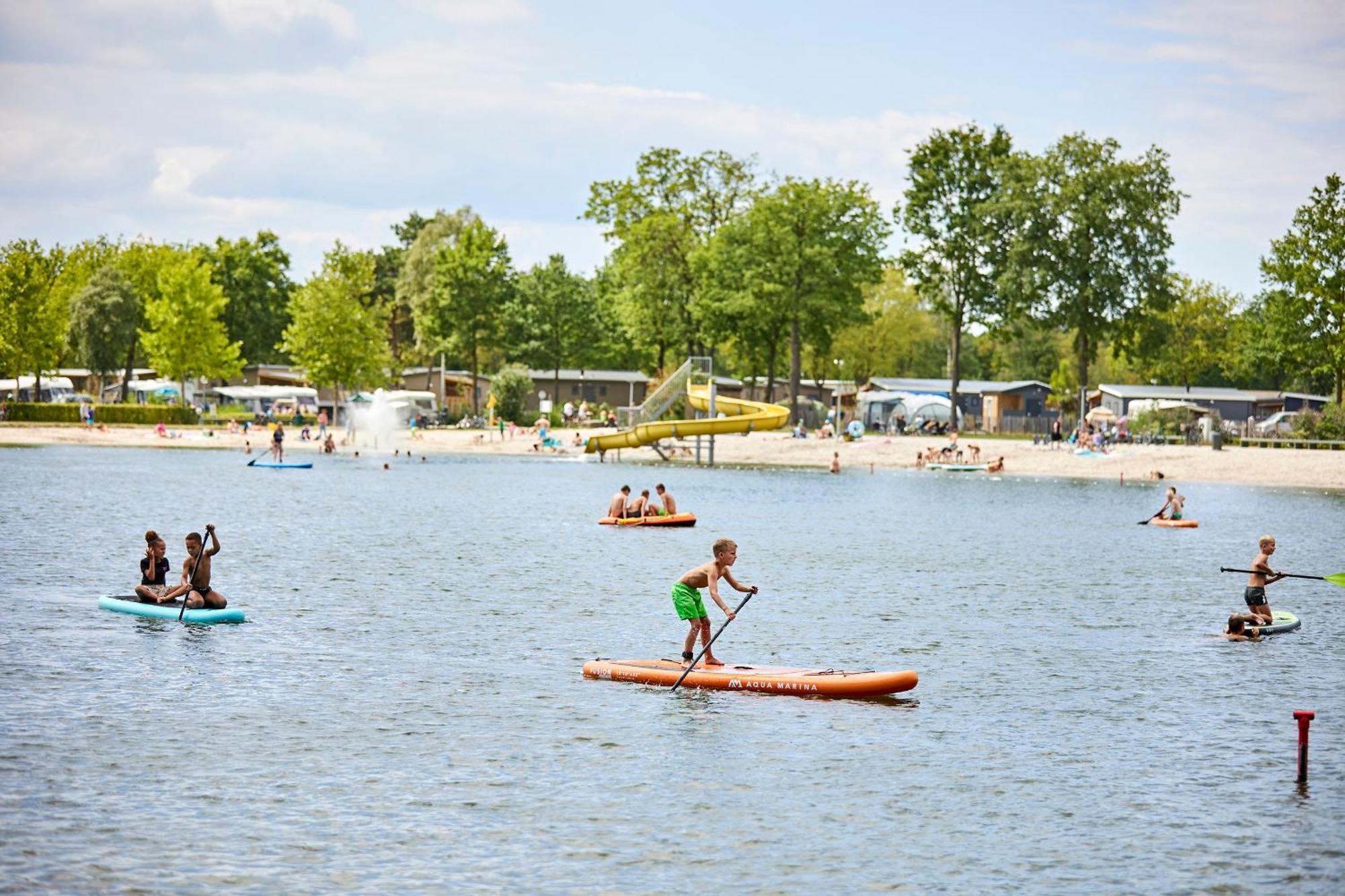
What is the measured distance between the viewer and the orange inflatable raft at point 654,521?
5672 centimetres

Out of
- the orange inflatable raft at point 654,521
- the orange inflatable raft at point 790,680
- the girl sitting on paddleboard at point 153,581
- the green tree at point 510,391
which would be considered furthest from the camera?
the green tree at point 510,391

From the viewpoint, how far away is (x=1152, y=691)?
26.6m

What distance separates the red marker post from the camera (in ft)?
62.2

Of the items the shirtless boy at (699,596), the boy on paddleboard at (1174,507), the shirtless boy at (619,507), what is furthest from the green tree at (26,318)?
the shirtless boy at (699,596)

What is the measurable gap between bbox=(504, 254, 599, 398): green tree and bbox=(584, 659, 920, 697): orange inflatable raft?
Answer: 126026 millimetres

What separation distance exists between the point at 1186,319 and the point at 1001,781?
470ft

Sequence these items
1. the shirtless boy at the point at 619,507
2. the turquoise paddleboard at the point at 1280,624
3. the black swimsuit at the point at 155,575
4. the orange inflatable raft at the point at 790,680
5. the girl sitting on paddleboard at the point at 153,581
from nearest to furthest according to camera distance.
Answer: the orange inflatable raft at the point at 790,680, the girl sitting on paddleboard at the point at 153,581, the black swimsuit at the point at 155,575, the turquoise paddleboard at the point at 1280,624, the shirtless boy at the point at 619,507

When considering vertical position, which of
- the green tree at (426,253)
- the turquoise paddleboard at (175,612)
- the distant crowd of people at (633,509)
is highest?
the green tree at (426,253)

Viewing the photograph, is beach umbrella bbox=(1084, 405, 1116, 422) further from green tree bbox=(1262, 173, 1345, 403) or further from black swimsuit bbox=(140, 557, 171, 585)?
black swimsuit bbox=(140, 557, 171, 585)

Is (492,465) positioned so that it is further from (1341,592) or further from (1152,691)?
(1152,691)

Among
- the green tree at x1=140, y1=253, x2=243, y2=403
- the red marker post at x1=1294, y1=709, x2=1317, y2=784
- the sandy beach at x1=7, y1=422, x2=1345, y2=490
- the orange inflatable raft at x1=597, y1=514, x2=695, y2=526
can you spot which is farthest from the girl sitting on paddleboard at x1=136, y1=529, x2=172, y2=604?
the green tree at x1=140, y1=253, x2=243, y2=403

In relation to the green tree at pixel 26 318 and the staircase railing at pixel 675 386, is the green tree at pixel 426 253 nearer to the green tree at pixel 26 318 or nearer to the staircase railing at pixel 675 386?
the green tree at pixel 26 318

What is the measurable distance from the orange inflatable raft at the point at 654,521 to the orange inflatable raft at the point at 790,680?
1213 inches

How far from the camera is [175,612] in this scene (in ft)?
101
